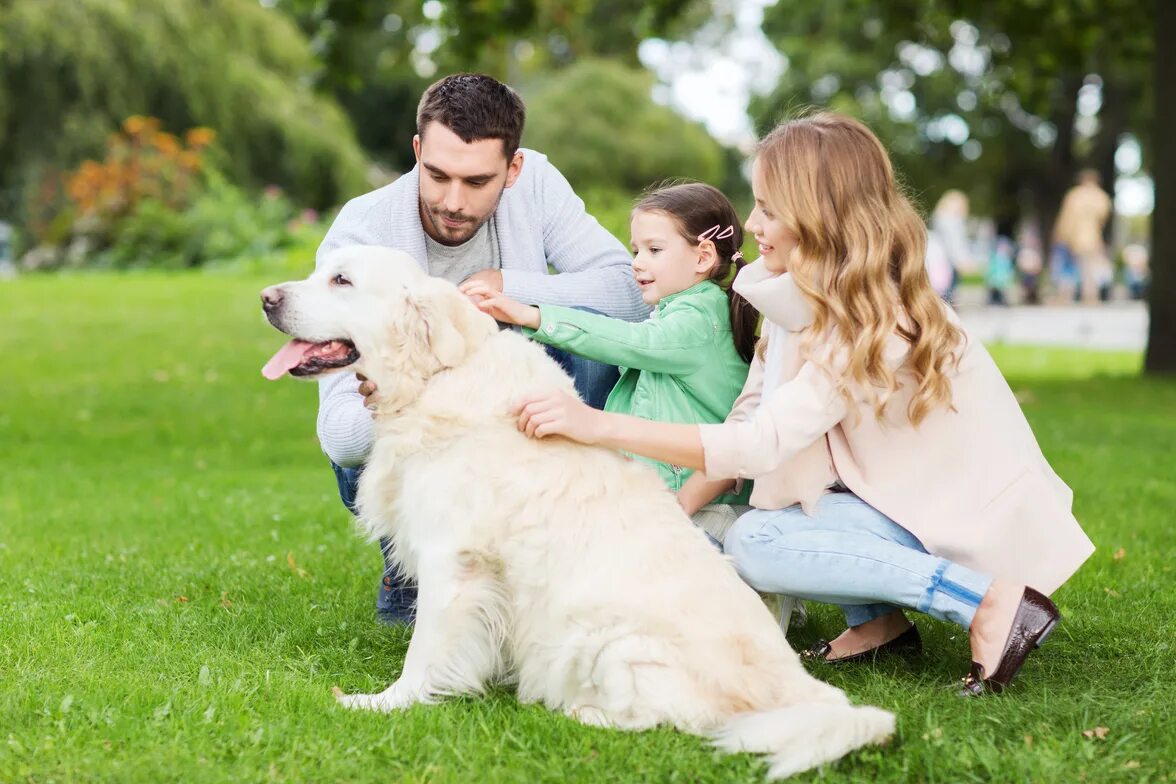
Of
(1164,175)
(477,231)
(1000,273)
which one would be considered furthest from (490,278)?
(1000,273)

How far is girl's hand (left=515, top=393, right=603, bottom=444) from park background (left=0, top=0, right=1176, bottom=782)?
2.78 feet

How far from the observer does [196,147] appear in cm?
2208

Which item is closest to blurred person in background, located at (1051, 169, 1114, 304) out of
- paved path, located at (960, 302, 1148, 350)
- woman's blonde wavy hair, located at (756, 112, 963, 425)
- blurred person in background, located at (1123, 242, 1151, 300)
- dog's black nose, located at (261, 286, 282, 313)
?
paved path, located at (960, 302, 1148, 350)

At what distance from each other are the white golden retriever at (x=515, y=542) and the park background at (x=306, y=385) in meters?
0.18

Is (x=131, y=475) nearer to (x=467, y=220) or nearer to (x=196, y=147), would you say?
(x=467, y=220)

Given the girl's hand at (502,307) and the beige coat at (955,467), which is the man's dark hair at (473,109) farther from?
the beige coat at (955,467)

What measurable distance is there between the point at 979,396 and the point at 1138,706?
1042 millimetres

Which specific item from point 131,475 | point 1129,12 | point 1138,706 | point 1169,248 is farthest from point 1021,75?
point 1138,706

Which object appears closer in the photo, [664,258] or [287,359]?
[287,359]

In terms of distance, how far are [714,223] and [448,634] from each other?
5.89ft

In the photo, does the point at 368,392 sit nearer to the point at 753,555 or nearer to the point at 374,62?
the point at 753,555

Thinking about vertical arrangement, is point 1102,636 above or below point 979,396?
below

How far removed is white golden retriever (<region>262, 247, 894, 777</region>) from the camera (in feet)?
11.4

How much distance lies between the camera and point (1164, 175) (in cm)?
1251
